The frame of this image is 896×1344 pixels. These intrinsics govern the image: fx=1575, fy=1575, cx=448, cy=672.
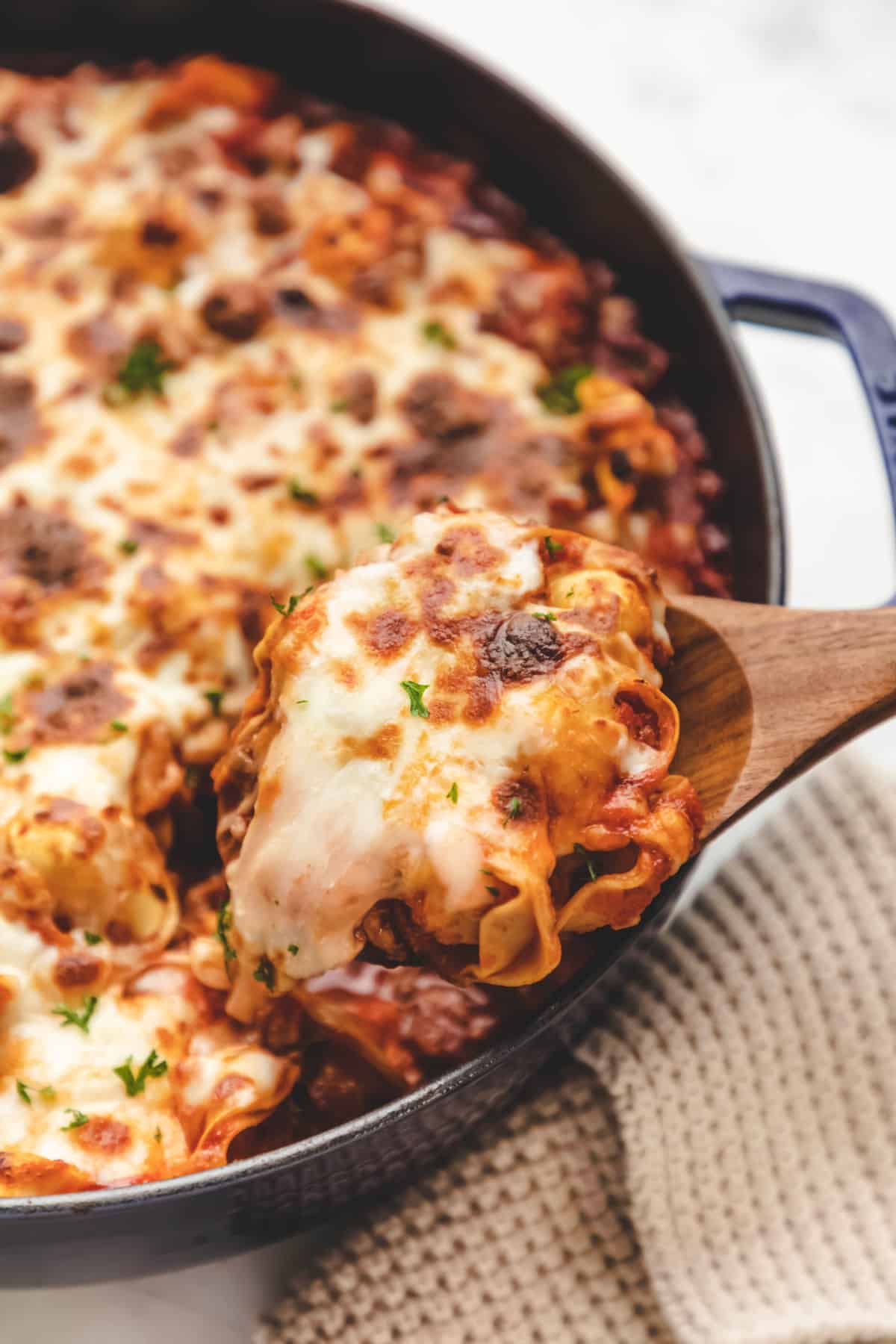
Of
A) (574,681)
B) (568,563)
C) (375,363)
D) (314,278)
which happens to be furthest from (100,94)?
(574,681)

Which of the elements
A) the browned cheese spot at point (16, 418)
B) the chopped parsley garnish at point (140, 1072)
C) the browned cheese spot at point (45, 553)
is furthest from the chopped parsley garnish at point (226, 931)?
the browned cheese spot at point (16, 418)

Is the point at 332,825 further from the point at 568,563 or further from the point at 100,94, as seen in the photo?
the point at 100,94

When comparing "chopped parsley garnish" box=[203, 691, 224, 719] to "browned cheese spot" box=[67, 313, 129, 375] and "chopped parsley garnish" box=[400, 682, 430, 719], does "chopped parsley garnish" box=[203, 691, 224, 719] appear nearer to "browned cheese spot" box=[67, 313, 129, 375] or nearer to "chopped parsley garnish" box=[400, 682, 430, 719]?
"chopped parsley garnish" box=[400, 682, 430, 719]

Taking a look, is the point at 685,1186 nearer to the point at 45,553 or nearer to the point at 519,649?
the point at 519,649

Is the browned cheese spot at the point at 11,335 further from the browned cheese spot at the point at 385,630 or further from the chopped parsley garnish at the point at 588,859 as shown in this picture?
the chopped parsley garnish at the point at 588,859

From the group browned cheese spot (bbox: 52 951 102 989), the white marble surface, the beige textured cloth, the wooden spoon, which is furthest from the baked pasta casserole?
the white marble surface

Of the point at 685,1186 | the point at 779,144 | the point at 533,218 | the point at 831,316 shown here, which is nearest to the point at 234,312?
the point at 533,218

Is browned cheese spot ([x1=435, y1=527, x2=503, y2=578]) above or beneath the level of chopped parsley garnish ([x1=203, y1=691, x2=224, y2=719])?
above
